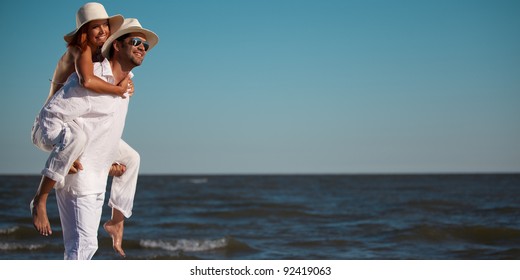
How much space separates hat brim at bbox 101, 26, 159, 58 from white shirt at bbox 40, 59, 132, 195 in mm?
72

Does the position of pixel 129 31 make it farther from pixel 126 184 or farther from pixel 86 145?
pixel 126 184

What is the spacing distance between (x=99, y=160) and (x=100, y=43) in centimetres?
51

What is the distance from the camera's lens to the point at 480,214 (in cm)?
1858

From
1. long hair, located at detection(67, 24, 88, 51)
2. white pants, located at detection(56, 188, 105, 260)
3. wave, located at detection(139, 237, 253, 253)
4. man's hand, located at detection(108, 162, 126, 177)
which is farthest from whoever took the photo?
wave, located at detection(139, 237, 253, 253)

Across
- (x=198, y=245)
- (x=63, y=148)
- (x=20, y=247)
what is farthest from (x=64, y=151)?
(x=198, y=245)

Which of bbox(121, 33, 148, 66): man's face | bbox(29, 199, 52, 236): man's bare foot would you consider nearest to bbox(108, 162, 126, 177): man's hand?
bbox(29, 199, 52, 236): man's bare foot

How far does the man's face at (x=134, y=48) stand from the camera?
267 centimetres

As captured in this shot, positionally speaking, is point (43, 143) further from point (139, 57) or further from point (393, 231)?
point (393, 231)

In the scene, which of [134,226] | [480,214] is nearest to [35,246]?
[134,226]

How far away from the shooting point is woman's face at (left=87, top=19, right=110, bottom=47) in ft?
8.97

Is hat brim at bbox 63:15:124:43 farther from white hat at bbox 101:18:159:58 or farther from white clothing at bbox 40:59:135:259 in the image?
white clothing at bbox 40:59:135:259

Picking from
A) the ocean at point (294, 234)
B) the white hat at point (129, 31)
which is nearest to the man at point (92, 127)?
the white hat at point (129, 31)

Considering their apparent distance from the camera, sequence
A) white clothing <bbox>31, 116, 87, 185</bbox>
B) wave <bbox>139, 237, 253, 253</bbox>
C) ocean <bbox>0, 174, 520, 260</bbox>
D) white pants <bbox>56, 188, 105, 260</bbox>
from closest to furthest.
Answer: white clothing <bbox>31, 116, 87, 185</bbox> < white pants <bbox>56, 188, 105, 260</bbox> < ocean <bbox>0, 174, 520, 260</bbox> < wave <bbox>139, 237, 253, 253</bbox>

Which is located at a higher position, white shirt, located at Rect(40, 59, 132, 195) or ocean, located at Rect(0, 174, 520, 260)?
white shirt, located at Rect(40, 59, 132, 195)
